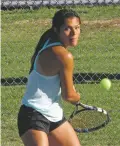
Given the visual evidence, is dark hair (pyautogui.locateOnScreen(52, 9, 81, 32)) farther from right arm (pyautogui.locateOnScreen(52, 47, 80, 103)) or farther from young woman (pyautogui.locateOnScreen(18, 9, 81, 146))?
right arm (pyautogui.locateOnScreen(52, 47, 80, 103))

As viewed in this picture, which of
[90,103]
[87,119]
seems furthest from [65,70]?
[90,103]

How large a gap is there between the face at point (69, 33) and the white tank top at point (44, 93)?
0.06 meters

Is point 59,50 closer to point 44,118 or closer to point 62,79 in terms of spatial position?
point 62,79

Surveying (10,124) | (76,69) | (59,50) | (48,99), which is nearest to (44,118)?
(48,99)

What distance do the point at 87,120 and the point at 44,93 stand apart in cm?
80

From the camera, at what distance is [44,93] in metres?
5.11

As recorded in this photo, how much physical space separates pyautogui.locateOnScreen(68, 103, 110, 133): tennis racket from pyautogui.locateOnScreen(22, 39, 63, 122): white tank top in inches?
22.2

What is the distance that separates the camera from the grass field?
728cm

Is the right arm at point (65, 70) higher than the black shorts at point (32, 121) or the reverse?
higher

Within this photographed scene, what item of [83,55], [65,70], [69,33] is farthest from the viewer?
[83,55]

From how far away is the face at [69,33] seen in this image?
5043 mm

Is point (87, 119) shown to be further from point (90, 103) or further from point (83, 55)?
point (83, 55)

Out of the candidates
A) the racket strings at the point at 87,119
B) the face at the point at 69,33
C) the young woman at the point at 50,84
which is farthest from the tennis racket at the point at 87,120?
the face at the point at 69,33

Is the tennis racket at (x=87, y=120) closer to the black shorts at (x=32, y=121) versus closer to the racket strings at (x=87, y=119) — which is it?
the racket strings at (x=87, y=119)
